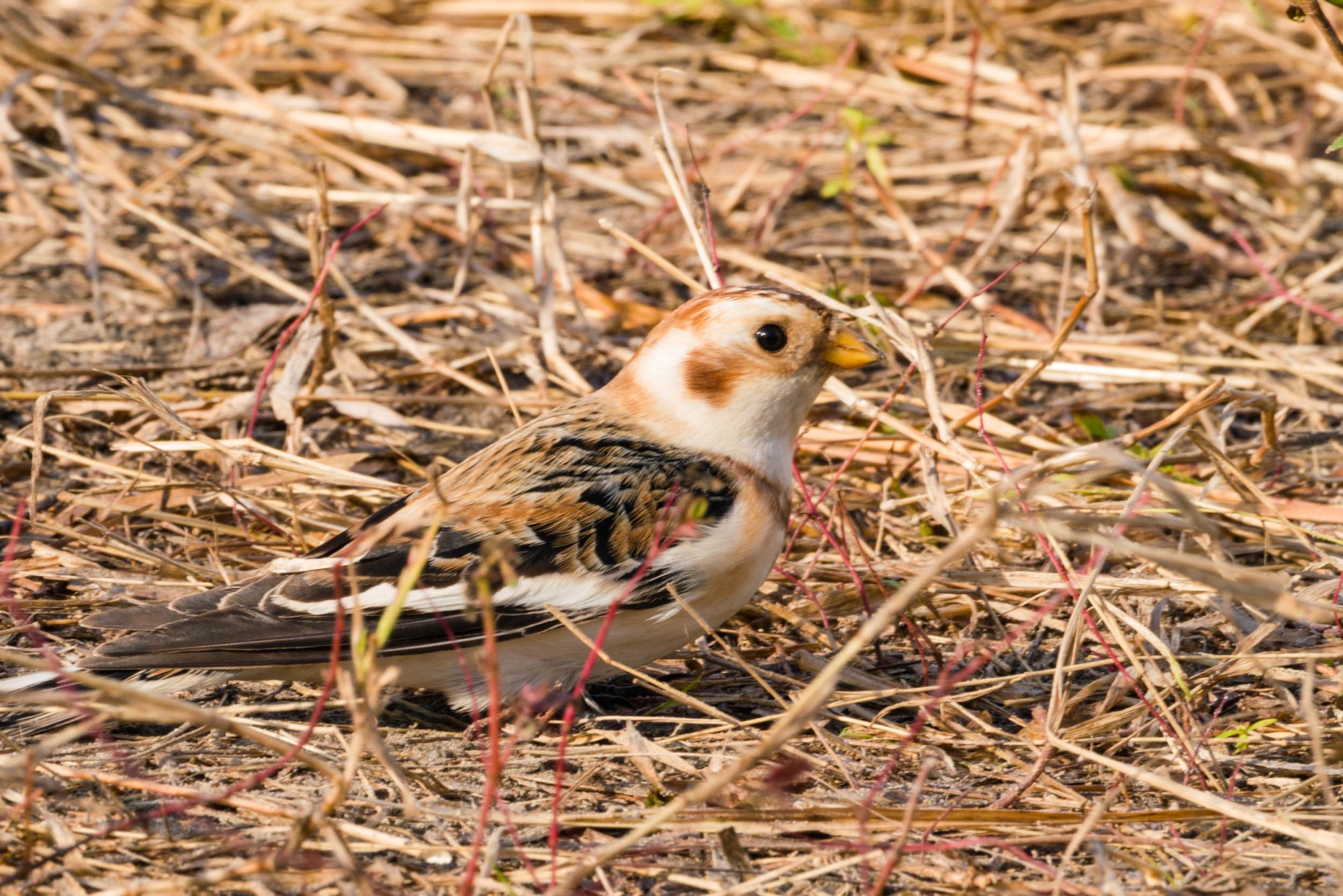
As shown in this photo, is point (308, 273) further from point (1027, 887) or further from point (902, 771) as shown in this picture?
point (1027, 887)

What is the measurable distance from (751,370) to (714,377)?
0.26ft

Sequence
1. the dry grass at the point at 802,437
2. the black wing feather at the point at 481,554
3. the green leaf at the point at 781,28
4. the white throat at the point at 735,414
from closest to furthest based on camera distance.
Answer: the dry grass at the point at 802,437 → the black wing feather at the point at 481,554 → the white throat at the point at 735,414 → the green leaf at the point at 781,28

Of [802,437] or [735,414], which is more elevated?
[735,414]

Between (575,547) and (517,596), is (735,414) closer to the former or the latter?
(575,547)

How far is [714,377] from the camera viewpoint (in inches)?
123

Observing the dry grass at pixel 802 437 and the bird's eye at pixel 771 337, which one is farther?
the bird's eye at pixel 771 337

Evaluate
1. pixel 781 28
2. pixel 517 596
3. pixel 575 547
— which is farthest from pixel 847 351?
pixel 781 28

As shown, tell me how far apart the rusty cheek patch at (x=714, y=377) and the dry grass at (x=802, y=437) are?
0.39 metres

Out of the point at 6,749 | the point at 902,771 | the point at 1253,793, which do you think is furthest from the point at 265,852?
the point at 1253,793

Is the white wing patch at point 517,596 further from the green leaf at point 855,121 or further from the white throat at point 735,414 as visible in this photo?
the green leaf at point 855,121

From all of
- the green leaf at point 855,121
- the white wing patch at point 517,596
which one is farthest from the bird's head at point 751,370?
the green leaf at point 855,121

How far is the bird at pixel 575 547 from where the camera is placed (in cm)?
269

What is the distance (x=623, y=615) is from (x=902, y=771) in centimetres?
60

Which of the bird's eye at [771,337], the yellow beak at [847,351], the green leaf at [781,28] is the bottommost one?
the yellow beak at [847,351]
